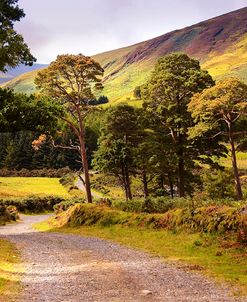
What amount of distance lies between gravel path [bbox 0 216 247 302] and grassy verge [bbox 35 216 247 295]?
0.70m

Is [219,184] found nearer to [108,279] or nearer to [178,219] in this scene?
[178,219]

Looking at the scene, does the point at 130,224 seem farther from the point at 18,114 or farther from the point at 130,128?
the point at 130,128

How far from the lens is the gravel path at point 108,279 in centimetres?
978

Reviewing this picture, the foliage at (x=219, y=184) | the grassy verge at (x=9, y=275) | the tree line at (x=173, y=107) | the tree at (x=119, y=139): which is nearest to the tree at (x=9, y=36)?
the tree line at (x=173, y=107)

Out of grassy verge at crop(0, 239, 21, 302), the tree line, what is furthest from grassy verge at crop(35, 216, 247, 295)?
the tree line

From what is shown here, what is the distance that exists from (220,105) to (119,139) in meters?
17.9

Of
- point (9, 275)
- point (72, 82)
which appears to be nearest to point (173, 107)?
point (72, 82)

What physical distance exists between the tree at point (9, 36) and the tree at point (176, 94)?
13.6 m

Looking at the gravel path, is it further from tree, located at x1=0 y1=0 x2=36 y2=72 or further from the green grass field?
the green grass field

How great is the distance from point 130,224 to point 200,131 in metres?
11.0

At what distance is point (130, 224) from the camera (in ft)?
76.8

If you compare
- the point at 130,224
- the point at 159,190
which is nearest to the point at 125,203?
the point at 130,224

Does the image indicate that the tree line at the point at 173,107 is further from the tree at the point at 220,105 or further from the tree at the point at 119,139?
the tree at the point at 119,139

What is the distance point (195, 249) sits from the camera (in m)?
16.5
